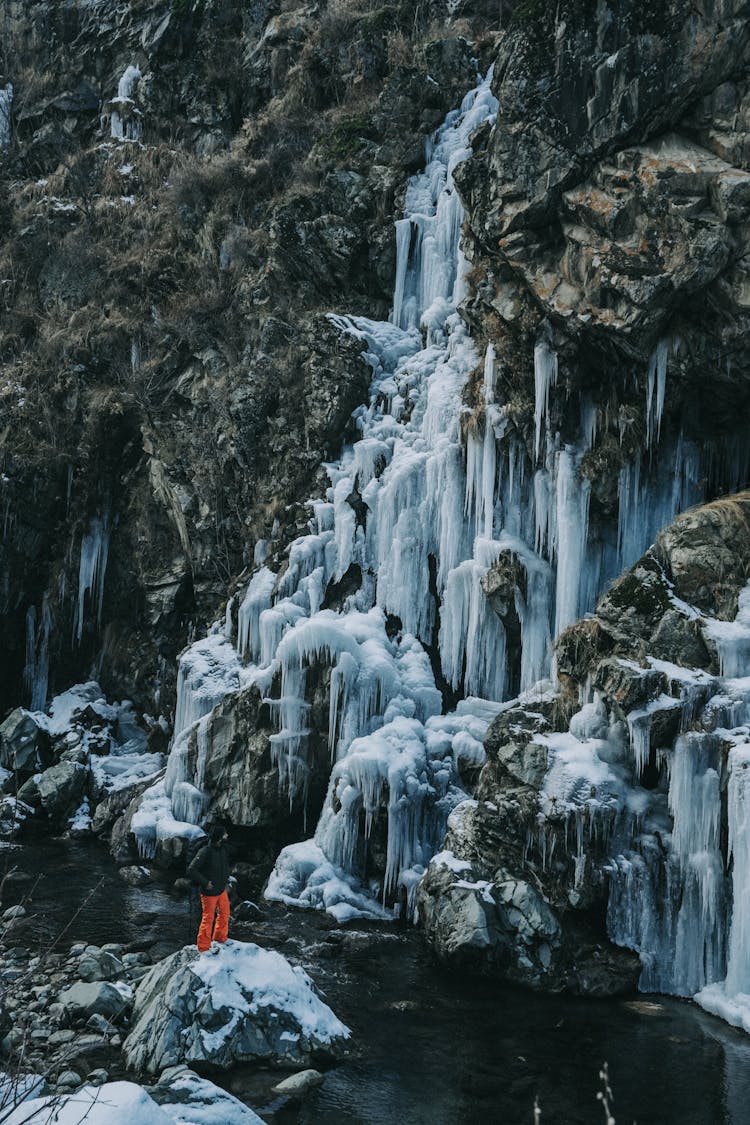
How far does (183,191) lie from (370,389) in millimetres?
11478

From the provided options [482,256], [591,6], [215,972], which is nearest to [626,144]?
[591,6]

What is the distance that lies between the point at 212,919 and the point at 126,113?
3072 centimetres

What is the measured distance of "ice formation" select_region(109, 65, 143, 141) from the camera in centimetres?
3128

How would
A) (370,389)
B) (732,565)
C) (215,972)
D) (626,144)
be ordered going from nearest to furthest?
1. (215,972)
2. (732,565)
3. (626,144)
4. (370,389)

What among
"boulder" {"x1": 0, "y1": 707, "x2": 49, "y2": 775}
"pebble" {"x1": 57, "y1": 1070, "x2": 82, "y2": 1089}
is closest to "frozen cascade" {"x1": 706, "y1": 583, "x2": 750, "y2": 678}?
"pebble" {"x1": 57, "y1": 1070, "x2": 82, "y2": 1089}

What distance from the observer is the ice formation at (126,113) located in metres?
31.3

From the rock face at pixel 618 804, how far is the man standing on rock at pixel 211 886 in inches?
135

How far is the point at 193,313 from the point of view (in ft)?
80.3

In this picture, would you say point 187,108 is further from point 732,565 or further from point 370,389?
point 732,565

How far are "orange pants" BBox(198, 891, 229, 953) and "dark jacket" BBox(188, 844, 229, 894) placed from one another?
0.08 meters

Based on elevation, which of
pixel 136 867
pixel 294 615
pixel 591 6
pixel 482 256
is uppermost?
pixel 591 6

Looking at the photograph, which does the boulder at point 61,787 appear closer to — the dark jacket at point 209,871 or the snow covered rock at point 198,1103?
the dark jacket at point 209,871

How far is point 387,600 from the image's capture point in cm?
1752

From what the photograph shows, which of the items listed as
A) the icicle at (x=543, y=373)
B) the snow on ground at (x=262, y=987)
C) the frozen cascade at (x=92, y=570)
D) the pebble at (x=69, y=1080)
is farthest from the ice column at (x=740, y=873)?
the frozen cascade at (x=92, y=570)
